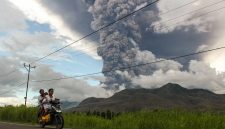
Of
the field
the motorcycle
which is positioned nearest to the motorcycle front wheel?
the motorcycle

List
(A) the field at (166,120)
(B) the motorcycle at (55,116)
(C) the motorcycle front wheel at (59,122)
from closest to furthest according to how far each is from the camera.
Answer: (A) the field at (166,120) → (C) the motorcycle front wheel at (59,122) → (B) the motorcycle at (55,116)

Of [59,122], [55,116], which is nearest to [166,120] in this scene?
[59,122]

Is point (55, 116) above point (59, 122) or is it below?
above

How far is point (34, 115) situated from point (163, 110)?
47.0 ft

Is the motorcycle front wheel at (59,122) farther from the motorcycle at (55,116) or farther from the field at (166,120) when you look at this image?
the field at (166,120)

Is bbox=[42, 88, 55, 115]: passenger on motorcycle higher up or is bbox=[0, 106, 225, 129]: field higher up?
bbox=[42, 88, 55, 115]: passenger on motorcycle

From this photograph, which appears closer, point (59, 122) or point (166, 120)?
point (59, 122)

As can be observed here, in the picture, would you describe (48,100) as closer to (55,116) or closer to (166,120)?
(55,116)

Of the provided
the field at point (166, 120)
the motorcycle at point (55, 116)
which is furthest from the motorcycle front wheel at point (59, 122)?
the field at point (166, 120)

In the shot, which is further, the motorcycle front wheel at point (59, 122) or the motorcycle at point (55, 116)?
the motorcycle at point (55, 116)

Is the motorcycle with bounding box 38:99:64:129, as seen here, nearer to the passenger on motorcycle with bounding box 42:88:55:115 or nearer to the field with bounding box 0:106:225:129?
the passenger on motorcycle with bounding box 42:88:55:115

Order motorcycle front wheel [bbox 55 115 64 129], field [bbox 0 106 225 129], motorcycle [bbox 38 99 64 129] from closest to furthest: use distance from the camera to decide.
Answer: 1. field [bbox 0 106 225 129]
2. motorcycle front wheel [bbox 55 115 64 129]
3. motorcycle [bbox 38 99 64 129]

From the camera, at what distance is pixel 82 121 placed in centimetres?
3206

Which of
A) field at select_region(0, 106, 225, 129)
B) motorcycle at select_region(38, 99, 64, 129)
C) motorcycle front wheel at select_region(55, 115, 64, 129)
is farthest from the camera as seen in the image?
motorcycle at select_region(38, 99, 64, 129)
